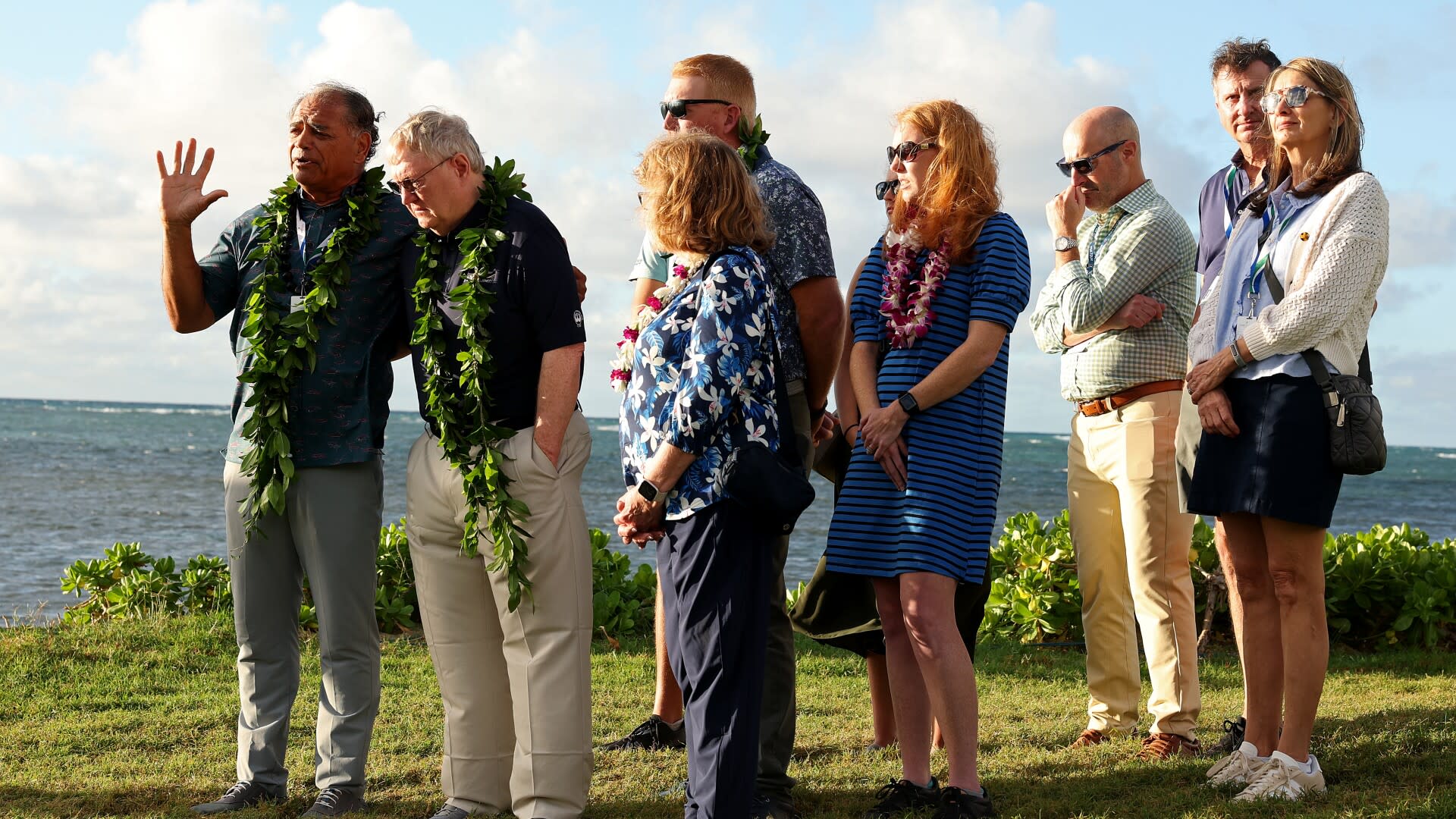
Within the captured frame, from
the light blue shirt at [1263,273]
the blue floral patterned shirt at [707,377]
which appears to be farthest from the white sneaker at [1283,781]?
the blue floral patterned shirt at [707,377]

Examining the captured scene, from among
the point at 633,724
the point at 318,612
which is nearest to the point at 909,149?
the point at 318,612

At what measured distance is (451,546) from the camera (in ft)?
12.7

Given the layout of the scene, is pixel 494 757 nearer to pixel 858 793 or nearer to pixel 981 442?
pixel 858 793

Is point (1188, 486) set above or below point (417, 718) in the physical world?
above

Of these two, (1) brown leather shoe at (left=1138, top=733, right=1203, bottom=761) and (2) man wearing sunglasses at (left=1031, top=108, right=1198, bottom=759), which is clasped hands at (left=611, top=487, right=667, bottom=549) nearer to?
(2) man wearing sunglasses at (left=1031, top=108, right=1198, bottom=759)

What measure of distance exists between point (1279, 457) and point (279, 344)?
3195 millimetres

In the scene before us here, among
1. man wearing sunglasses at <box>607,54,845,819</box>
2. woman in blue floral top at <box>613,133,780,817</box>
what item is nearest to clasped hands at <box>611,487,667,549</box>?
woman in blue floral top at <box>613,133,780,817</box>

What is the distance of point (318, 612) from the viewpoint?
415 cm

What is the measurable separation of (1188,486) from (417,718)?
3.52 meters

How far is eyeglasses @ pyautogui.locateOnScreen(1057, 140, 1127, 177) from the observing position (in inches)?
183

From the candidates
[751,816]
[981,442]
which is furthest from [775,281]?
[751,816]

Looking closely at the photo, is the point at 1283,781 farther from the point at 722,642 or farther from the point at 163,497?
the point at 163,497

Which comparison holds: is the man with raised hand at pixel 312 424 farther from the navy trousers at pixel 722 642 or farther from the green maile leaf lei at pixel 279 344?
the navy trousers at pixel 722 642

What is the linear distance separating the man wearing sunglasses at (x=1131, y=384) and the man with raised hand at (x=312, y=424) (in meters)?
2.55
